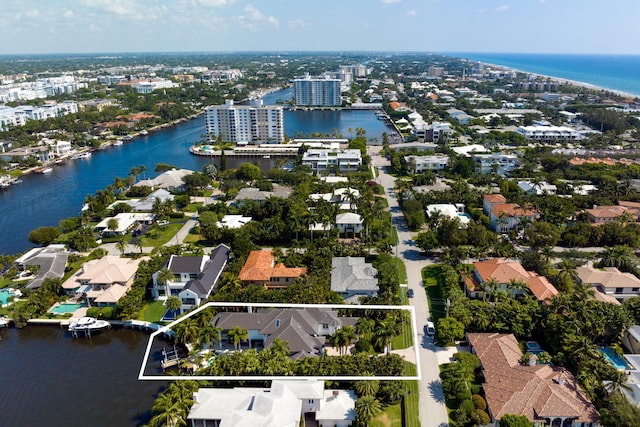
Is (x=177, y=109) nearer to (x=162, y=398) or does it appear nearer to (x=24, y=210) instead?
(x=24, y=210)

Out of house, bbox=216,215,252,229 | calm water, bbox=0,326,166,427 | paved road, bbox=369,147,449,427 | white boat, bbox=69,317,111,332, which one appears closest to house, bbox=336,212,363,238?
paved road, bbox=369,147,449,427

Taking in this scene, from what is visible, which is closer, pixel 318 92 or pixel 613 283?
pixel 613 283

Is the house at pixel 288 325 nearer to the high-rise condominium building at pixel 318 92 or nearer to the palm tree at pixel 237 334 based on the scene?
the palm tree at pixel 237 334

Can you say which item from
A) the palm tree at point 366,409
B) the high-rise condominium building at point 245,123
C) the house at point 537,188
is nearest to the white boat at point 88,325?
the palm tree at point 366,409

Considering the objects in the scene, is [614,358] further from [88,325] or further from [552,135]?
[552,135]

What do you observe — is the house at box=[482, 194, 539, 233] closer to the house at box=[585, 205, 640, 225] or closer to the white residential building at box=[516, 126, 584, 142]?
the house at box=[585, 205, 640, 225]

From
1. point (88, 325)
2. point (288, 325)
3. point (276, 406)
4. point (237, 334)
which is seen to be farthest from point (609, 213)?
point (88, 325)
